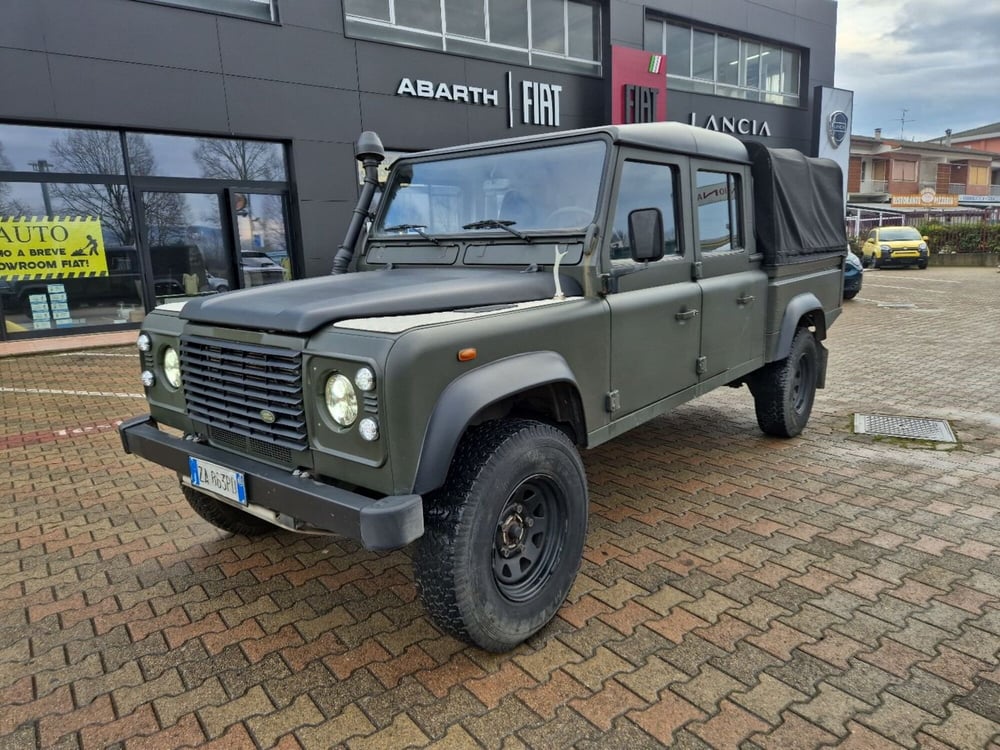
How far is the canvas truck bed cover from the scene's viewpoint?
14.7 feet

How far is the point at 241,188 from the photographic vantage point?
446 inches

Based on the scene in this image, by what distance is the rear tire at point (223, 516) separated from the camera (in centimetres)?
343

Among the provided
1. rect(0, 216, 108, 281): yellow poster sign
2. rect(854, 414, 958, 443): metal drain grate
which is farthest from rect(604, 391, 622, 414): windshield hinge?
rect(0, 216, 108, 281): yellow poster sign

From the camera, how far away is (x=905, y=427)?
17.9 ft

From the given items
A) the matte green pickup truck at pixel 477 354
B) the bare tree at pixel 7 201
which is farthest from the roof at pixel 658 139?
the bare tree at pixel 7 201

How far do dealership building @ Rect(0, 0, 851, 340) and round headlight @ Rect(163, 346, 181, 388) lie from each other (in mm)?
8826

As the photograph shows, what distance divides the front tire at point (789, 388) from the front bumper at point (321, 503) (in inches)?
144

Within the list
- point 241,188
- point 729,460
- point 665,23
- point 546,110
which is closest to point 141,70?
point 241,188

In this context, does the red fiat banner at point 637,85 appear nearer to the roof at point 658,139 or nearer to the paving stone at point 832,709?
the roof at point 658,139

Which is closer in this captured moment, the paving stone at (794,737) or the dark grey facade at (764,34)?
the paving stone at (794,737)

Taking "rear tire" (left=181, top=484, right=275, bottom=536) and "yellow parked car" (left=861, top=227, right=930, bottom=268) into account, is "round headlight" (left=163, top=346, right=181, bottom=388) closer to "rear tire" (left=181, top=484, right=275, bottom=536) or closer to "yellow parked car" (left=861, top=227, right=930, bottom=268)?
"rear tire" (left=181, top=484, right=275, bottom=536)

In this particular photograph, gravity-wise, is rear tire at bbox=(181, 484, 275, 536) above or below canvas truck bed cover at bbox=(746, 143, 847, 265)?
below

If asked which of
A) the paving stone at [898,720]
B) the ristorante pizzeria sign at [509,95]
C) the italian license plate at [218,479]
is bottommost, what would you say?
the paving stone at [898,720]

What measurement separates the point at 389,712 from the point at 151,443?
1.60 metres
